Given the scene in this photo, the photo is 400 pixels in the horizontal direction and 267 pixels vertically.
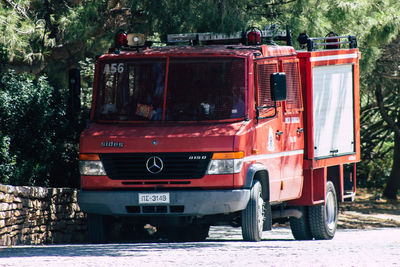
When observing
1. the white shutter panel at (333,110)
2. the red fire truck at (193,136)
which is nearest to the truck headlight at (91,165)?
the red fire truck at (193,136)

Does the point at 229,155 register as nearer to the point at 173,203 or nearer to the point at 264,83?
the point at 173,203

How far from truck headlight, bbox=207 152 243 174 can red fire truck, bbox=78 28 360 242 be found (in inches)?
0.5

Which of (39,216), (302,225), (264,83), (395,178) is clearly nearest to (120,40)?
(264,83)

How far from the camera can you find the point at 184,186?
419 inches

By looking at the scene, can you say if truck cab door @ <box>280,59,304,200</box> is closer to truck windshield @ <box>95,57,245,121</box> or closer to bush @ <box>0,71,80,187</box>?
truck windshield @ <box>95,57,245,121</box>

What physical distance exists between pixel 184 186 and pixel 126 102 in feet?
4.63

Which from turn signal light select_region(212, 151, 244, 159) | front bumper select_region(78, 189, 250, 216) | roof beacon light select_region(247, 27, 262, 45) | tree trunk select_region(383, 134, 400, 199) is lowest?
tree trunk select_region(383, 134, 400, 199)

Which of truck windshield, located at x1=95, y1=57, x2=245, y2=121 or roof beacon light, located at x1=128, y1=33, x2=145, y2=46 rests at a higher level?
roof beacon light, located at x1=128, y1=33, x2=145, y2=46

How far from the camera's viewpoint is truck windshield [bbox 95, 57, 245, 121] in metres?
11.0

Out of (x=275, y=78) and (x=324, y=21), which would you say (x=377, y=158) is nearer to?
(x=324, y=21)

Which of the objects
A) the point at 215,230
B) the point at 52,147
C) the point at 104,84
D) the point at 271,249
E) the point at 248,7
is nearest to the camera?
the point at 271,249

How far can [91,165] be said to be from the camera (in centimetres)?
1089

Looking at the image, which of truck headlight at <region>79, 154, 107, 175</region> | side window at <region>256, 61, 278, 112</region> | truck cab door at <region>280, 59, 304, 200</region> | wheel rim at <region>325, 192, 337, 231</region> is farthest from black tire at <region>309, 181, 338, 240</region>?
truck headlight at <region>79, 154, 107, 175</region>

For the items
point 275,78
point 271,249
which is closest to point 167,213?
point 271,249
